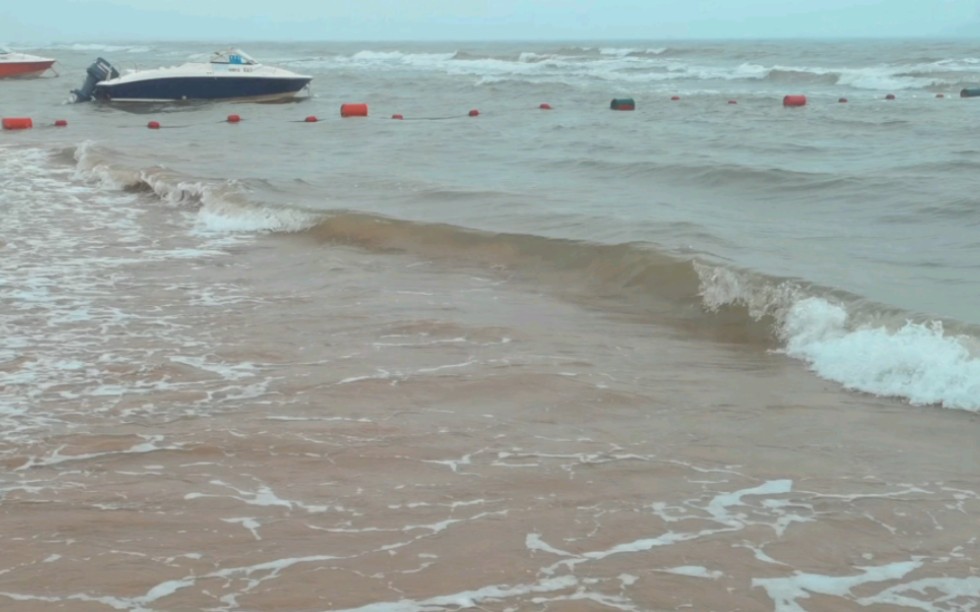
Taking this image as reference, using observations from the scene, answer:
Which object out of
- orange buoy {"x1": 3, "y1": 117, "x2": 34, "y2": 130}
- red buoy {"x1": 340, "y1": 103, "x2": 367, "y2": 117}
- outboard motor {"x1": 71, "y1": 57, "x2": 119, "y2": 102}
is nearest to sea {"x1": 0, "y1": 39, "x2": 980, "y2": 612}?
orange buoy {"x1": 3, "y1": 117, "x2": 34, "y2": 130}

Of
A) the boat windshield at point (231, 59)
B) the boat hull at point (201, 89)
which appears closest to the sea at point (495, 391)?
the boat hull at point (201, 89)

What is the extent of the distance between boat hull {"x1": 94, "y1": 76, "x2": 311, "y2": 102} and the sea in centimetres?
1821

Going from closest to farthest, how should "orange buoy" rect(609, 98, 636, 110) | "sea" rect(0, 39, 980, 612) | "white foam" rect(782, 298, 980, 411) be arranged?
1. "sea" rect(0, 39, 980, 612)
2. "white foam" rect(782, 298, 980, 411)
3. "orange buoy" rect(609, 98, 636, 110)

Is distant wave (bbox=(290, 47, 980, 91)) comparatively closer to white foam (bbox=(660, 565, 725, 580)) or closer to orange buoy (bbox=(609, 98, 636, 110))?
orange buoy (bbox=(609, 98, 636, 110))

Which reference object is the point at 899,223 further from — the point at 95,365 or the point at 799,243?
the point at 95,365

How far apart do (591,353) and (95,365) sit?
11.2 feet

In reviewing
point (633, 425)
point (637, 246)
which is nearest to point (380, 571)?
point (633, 425)

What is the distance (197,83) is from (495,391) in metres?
31.1

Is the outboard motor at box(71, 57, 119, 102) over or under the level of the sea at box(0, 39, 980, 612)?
over

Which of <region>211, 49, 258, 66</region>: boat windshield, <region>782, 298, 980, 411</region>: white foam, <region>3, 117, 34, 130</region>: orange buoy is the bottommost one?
<region>782, 298, 980, 411</region>: white foam

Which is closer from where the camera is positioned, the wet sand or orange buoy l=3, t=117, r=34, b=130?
the wet sand

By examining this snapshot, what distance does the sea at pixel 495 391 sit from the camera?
16.9ft

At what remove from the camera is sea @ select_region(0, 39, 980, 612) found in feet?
16.9

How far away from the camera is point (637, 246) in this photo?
1191 centimetres
